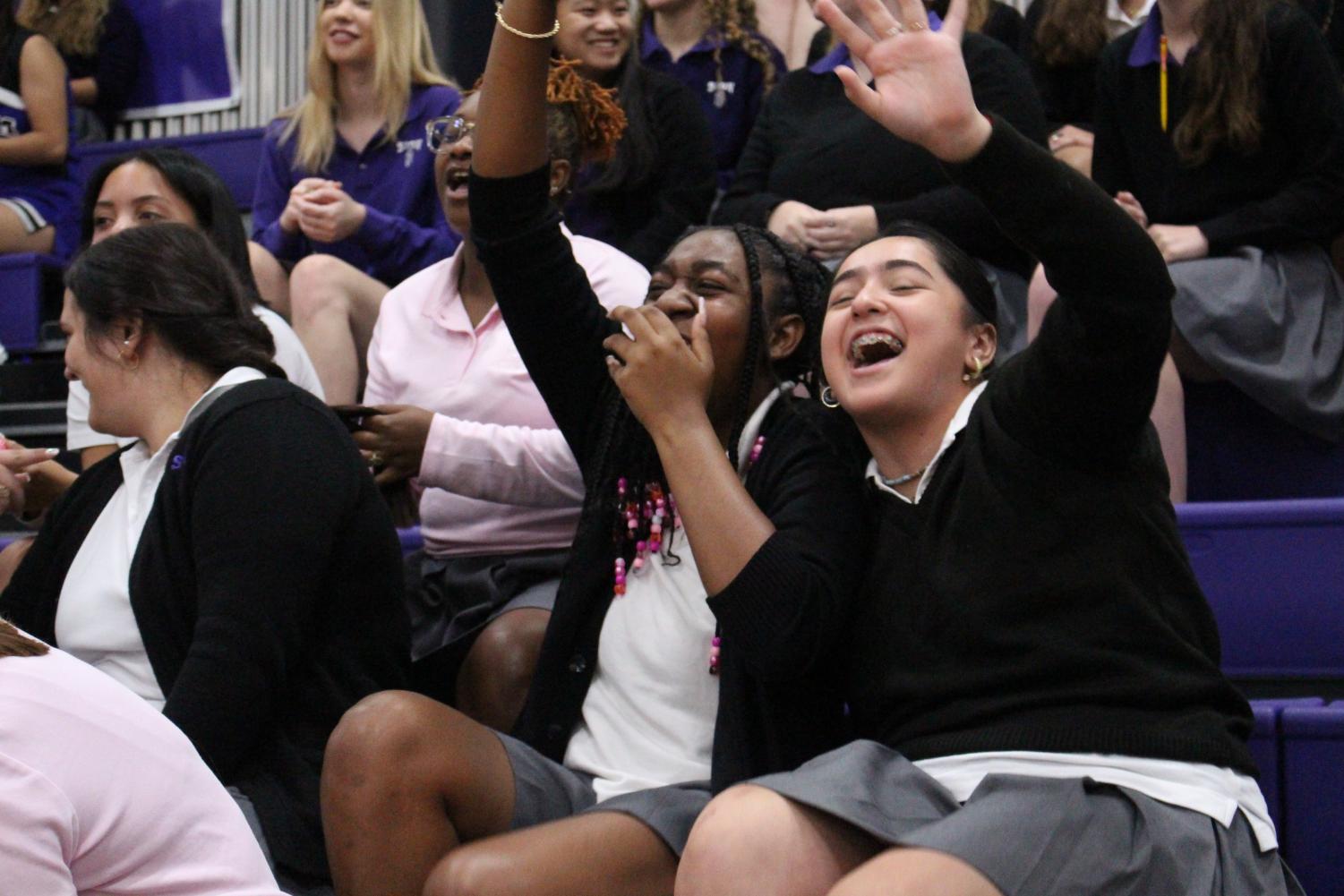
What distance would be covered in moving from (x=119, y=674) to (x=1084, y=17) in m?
2.36

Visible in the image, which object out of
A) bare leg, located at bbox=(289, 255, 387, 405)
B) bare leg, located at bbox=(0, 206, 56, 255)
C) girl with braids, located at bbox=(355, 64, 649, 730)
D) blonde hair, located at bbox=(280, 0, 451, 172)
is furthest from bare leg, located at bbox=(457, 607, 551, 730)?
bare leg, located at bbox=(0, 206, 56, 255)

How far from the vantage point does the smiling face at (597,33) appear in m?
3.28

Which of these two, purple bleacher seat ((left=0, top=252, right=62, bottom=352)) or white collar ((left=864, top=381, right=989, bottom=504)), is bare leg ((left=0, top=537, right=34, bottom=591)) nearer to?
white collar ((left=864, top=381, right=989, bottom=504))

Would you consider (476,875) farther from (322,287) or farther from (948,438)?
(322,287)

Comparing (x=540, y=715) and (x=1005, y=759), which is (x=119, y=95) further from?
(x=1005, y=759)

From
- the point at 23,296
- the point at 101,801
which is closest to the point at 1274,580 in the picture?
the point at 101,801

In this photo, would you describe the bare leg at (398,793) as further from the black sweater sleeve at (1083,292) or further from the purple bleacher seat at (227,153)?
the purple bleacher seat at (227,153)

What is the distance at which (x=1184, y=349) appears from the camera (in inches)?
103

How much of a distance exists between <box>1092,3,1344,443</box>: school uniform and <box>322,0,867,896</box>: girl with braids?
85cm

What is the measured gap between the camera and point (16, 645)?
127 centimetres

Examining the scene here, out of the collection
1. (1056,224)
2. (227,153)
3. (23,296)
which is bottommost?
(23,296)

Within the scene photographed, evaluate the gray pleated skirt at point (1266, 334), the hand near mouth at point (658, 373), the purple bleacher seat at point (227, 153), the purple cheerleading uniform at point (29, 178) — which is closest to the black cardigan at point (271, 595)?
the hand near mouth at point (658, 373)

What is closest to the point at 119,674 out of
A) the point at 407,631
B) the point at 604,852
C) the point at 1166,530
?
the point at 407,631

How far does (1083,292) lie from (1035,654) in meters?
0.32
